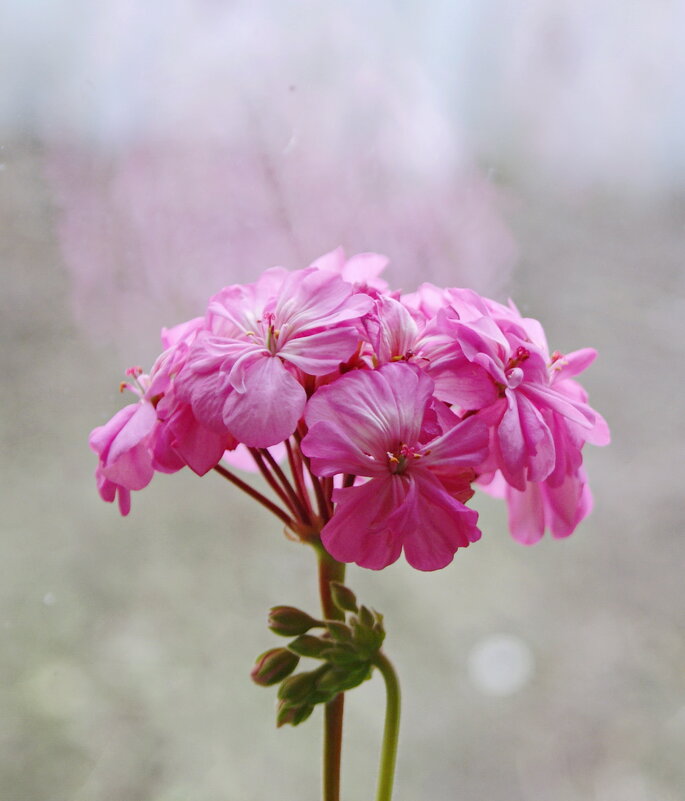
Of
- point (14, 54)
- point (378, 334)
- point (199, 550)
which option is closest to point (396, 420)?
point (378, 334)

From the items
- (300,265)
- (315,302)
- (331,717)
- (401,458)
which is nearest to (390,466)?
(401,458)

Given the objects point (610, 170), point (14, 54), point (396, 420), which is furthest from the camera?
point (610, 170)

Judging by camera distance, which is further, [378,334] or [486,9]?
[486,9]

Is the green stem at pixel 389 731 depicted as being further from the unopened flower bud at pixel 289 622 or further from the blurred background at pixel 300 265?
the blurred background at pixel 300 265

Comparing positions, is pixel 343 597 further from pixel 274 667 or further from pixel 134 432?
pixel 134 432

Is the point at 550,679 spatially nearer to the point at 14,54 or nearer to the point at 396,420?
the point at 396,420

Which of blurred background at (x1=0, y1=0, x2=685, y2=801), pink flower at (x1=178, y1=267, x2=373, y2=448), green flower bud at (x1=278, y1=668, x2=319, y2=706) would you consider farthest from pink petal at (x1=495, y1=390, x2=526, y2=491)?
blurred background at (x1=0, y1=0, x2=685, y2=801)

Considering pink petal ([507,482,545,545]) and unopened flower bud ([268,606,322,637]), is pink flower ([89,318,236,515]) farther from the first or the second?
pink petal ([507,482,545,545])
